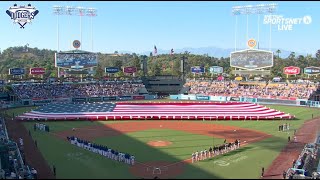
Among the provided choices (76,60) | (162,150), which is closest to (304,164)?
(162,150)

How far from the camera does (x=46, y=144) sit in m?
47.1

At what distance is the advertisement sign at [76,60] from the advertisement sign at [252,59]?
133ft

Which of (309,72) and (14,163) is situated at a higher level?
(309,72)

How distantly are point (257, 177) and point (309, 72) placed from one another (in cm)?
8248

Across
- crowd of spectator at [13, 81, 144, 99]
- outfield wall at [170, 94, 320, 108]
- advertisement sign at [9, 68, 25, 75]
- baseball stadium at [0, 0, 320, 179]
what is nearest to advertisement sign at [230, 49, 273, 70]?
baseball stadium at [0, 0, 320, 179]

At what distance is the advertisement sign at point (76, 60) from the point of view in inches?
4114

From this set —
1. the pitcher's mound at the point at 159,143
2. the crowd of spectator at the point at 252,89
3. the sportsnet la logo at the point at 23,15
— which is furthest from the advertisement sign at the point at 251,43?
the pitcher's mound at the point at 159,143

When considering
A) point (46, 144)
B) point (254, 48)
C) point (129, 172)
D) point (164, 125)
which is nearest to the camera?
point (129, 172)

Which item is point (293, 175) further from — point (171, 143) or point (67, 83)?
point (67, 83)

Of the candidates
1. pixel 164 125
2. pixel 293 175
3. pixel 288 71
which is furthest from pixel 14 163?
pixel 288 71

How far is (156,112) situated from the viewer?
7238 cm

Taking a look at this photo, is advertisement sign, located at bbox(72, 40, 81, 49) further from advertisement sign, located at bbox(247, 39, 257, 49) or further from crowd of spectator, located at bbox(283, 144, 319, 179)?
crowd of spectator, located at bbox(283, 144, 319, 179)

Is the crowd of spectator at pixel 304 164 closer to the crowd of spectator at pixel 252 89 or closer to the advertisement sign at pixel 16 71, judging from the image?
the crowd of spectator at pixel 252 89

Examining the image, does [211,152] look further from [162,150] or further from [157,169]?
[157,169]
